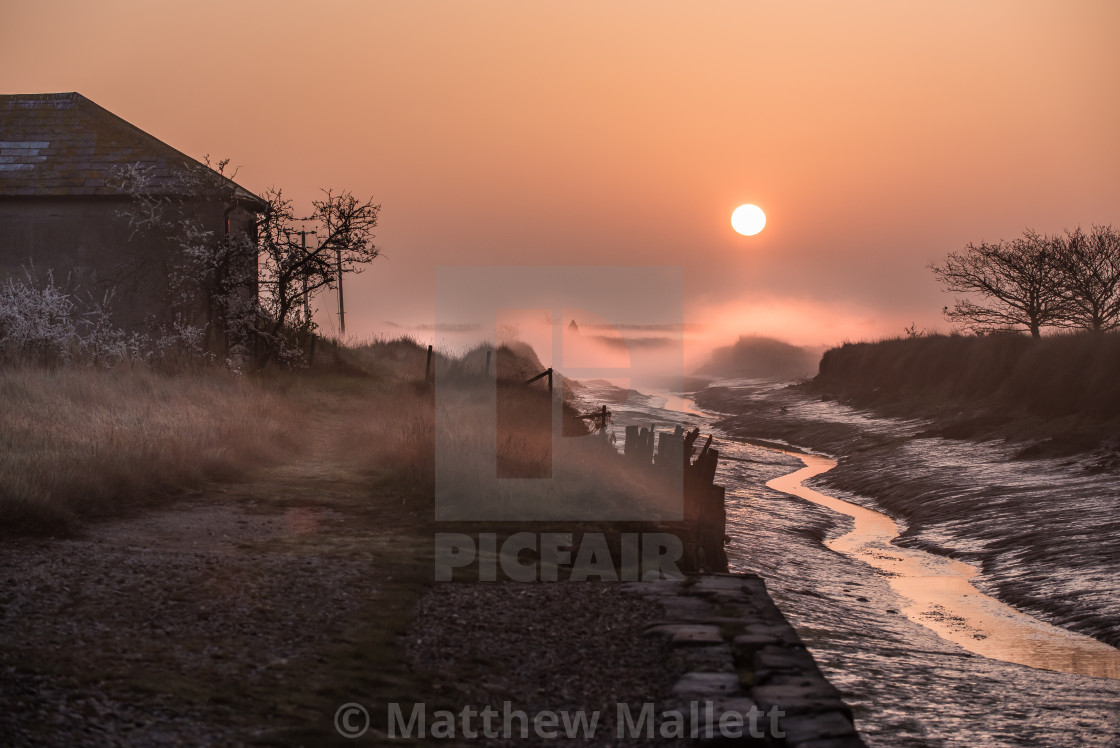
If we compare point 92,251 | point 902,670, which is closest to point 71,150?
point 92,251

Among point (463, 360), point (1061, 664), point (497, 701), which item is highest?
point (463, 360)

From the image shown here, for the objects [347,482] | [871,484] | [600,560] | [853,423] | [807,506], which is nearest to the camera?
[600,560]

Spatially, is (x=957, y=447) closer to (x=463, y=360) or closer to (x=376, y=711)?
(x=463, y=360)

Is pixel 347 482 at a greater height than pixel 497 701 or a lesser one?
greater

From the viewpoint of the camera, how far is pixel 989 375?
104 ft

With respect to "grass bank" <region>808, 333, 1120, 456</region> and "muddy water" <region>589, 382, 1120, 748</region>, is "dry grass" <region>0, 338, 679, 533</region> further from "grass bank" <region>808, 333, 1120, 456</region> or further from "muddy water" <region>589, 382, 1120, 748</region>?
"grass bank" <region>808, 333, 1120, 456</region>

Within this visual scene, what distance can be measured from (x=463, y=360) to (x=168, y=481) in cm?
1932

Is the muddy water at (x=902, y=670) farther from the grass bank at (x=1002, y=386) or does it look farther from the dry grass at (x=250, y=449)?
the grass bank at (x=1002, y=386)

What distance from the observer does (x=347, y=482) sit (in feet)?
40.0

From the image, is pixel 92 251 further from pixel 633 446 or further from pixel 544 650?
pixel 544 650

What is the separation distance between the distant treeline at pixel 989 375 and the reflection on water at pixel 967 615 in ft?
31.9

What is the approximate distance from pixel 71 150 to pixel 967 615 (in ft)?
75.5

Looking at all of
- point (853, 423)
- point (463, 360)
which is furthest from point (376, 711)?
point (853, 423)

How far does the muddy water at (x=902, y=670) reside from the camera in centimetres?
709
